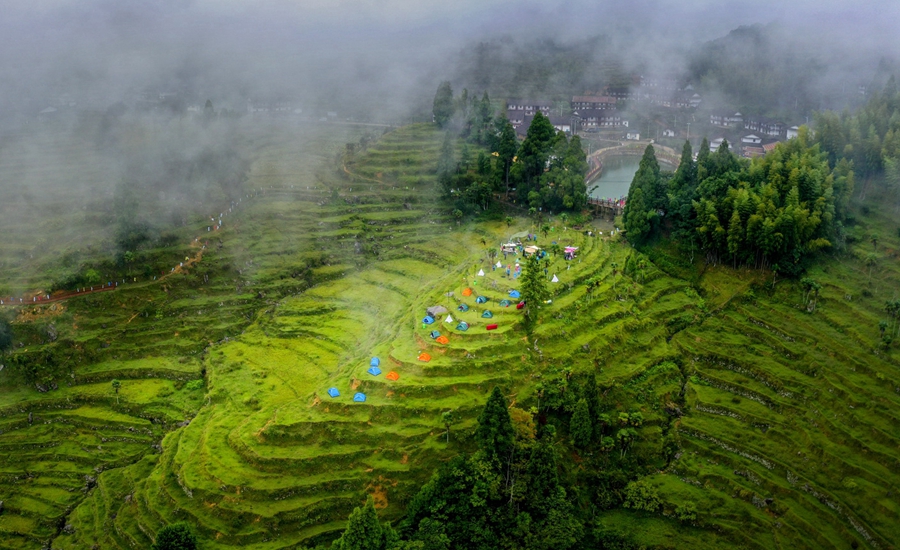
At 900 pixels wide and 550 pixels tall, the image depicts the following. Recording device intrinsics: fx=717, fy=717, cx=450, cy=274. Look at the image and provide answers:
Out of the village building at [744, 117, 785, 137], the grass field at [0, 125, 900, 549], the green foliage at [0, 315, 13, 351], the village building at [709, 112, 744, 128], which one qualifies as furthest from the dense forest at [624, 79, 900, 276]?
the green foliage at [0, 315, 13, 351]

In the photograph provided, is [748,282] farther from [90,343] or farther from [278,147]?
[278,147]

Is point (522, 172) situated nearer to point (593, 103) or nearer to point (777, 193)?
point (777, 193)

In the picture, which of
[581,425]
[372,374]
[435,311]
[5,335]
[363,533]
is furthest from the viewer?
[5,335]

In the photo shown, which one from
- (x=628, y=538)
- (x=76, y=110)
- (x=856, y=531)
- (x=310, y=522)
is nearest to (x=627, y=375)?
(x=628, y=538)

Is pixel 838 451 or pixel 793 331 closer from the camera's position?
pixel 838 451

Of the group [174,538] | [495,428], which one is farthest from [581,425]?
[174,538]

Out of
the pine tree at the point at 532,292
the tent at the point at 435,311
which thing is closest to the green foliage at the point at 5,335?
the tent at the point at 435,311

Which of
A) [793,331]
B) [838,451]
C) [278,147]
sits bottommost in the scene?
[838,451]
